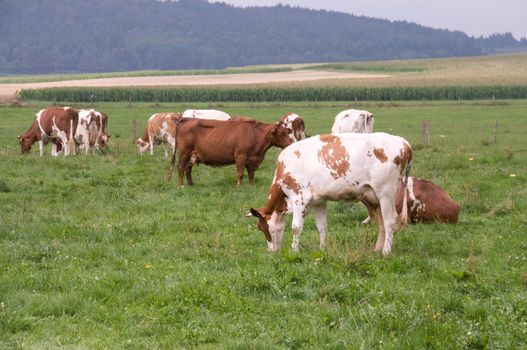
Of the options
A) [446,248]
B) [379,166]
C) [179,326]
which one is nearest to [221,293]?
[179,326]

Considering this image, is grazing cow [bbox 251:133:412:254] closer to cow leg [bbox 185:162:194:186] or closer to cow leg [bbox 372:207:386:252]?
cow leg [bbox 372:207:386:252]

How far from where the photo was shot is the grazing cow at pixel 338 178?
34.6 feet

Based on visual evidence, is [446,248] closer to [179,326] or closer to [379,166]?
[379,166]

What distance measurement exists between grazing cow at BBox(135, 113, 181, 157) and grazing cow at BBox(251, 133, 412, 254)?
1513cm

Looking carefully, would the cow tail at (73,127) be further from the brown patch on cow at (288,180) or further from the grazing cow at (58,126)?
the brown patch on cow at (288,180)

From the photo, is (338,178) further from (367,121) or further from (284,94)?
(284,94)

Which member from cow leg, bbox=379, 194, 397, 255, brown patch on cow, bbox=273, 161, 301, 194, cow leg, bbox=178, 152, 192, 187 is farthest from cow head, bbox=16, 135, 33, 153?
cow leg, bbox=379, 194, 397, 255

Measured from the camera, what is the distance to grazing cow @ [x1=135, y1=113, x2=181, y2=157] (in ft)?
85.5

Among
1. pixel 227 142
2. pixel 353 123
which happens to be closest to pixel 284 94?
pixel 353 123

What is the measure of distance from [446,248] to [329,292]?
326 centimetres

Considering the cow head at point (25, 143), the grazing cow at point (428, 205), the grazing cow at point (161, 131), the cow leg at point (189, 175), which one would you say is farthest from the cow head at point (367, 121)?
the grazing cow at point (428, 205)

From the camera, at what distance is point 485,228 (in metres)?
12.3

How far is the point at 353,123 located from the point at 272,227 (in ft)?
48.2

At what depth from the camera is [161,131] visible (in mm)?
26453
